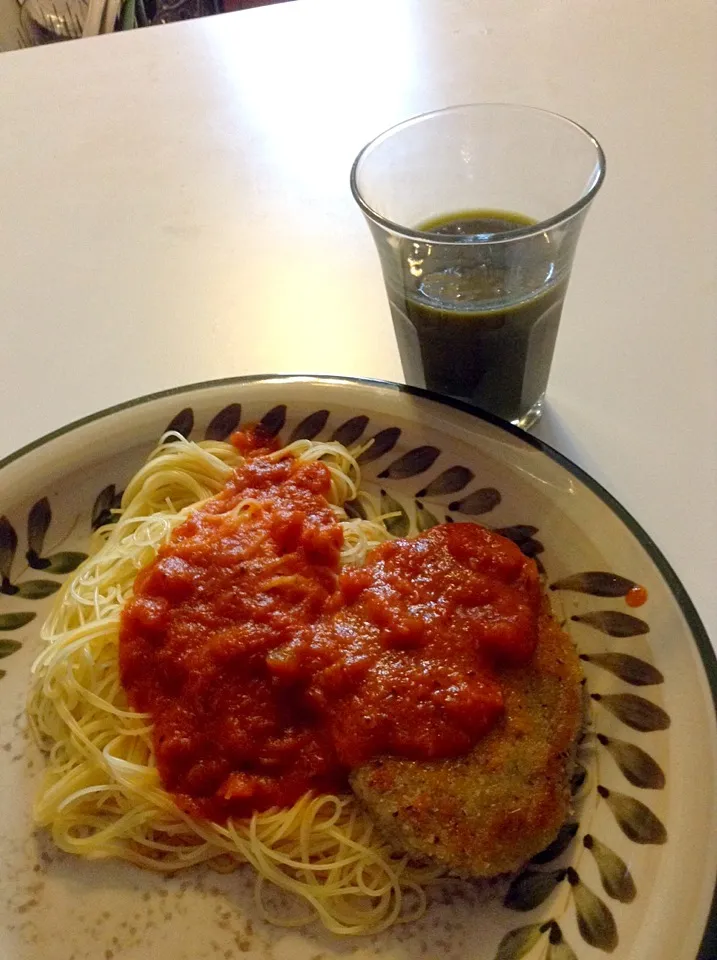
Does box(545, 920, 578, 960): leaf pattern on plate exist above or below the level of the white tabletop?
below

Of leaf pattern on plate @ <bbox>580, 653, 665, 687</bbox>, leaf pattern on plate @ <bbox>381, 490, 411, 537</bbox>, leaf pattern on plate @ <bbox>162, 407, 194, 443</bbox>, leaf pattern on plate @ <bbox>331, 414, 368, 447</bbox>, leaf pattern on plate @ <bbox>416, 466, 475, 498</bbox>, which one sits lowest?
leaf pattern on plate @ <bbox>381, 490, 411, 537</bbox>

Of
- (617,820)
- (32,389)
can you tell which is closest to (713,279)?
(617,820)

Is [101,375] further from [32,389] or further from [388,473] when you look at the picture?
[388,473]

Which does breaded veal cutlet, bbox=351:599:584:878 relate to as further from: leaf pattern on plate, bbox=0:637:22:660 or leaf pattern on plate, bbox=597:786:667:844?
leaf pattern on plate, bbox=0:637:22:660

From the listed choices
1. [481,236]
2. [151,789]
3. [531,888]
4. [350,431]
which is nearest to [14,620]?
[151,789]

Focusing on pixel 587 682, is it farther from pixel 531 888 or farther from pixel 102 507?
pixel 102 507

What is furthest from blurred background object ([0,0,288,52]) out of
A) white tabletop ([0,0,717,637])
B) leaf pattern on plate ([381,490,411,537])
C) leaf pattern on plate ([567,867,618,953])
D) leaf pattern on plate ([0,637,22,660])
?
leaf pattern on plate ([567,867,618,953])
